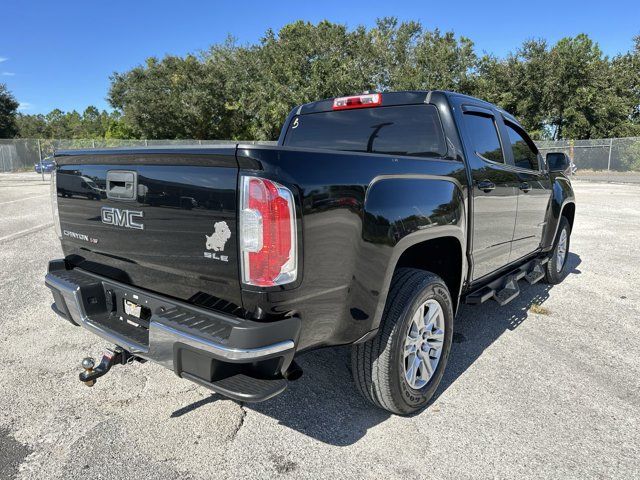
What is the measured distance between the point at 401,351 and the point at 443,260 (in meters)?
0.92

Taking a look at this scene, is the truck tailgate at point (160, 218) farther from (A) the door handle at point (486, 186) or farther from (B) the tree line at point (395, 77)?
(B) the tree line at point (395, 77)

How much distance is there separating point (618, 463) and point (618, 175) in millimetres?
29624

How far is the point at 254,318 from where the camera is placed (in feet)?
6.63

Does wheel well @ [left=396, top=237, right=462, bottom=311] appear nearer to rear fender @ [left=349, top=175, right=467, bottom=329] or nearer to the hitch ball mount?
rear fender @ [left=349, top=175, right=467, bottom=329]

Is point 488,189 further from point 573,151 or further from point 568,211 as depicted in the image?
point 573,151

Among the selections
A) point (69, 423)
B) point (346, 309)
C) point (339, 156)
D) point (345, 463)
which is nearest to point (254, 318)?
point (346, 309)

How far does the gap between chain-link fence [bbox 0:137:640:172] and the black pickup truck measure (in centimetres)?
2474

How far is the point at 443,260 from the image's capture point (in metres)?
3.34

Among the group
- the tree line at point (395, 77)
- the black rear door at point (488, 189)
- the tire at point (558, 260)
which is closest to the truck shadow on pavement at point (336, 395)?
the black rear door at point (488, 189)

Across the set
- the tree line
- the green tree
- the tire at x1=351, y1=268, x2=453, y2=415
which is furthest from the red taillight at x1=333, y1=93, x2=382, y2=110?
the green tree

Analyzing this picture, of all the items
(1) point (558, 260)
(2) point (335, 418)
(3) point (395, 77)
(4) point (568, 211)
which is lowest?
(2) point (335, 418)

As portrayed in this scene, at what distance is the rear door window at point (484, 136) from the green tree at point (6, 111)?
52946 mm

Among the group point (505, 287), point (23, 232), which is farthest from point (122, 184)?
point (23, 232)

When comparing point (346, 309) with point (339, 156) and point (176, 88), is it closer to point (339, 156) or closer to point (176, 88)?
point (339, 156)
